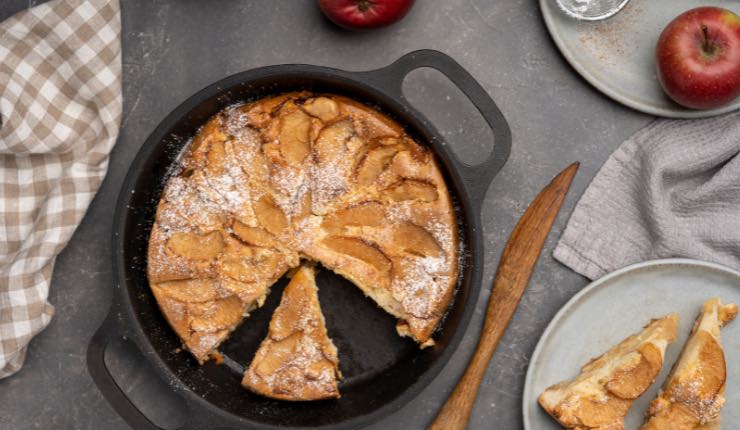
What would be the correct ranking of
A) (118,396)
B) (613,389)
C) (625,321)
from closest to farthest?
(118,396), (613,389), (625,321)

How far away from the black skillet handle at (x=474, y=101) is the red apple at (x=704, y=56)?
588mm

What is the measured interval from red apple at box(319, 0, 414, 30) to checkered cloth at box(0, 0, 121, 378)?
70 centimetres

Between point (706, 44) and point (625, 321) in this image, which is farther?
point (625, 321)

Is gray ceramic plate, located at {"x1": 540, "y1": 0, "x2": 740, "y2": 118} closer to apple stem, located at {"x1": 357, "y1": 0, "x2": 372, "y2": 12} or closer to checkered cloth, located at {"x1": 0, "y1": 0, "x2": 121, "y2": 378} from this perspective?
apple stem, located at {"x1": 357, "y1": 0, "x2": 372, "y2": 12}

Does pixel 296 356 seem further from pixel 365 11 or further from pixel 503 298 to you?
pixel 365 11

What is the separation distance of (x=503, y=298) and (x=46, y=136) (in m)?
1.57

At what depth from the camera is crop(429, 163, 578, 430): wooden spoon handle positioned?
8.54 ft

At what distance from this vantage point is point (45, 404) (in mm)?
2691

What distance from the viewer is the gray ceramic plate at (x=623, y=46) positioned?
2.64m

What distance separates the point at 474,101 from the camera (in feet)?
7.85

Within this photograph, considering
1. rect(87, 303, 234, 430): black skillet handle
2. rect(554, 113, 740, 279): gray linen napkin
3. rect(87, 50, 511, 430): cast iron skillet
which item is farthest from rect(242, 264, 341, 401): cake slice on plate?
rect(554, 113, 740, 279): gray linen napkin

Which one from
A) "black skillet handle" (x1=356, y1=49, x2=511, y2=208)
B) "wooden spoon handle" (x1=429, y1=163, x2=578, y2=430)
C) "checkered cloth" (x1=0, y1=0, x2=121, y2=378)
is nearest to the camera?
"black skillet handle" (x1=356, y1=49, x2=511, y2=208)

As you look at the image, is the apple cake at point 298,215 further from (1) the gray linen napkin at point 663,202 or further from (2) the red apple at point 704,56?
(2) the red apple at point 704,56

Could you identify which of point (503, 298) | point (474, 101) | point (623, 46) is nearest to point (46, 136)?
point (474, 101)
